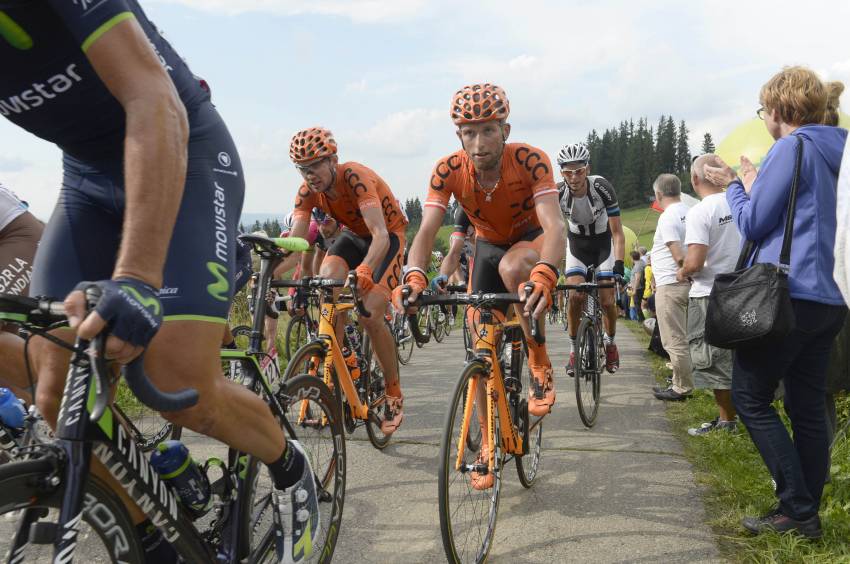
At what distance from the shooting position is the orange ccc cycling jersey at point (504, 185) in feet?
13.6

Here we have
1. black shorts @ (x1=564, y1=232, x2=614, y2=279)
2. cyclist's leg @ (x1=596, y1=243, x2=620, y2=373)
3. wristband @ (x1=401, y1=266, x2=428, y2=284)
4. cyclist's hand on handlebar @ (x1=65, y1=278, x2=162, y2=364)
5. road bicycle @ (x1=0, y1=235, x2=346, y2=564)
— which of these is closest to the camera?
cyclist's hand on handlebar @ (x1=65, y1=278, x2=162, y2=364)

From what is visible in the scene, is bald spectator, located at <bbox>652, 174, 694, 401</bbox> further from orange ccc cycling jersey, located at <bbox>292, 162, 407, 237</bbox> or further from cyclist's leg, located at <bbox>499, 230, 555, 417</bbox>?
orange ccc cycling jersey, located at <bbox>292, 162, 407, 237</bbox>

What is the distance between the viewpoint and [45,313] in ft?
4.91

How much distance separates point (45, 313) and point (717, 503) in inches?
143

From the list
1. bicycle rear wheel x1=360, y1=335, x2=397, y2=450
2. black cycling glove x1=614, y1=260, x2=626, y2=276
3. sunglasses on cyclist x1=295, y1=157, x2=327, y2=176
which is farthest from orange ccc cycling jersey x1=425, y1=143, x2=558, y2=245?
black cycling glove x1=614, y1=260, x2=626, y2=276

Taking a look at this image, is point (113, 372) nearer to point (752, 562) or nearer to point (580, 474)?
point (752, 562)

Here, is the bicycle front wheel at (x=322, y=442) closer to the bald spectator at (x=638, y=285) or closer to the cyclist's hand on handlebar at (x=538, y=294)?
the cyclist's hand on handlebar at (x=538, y=294)

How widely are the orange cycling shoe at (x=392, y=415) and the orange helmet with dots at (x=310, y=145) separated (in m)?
1.89

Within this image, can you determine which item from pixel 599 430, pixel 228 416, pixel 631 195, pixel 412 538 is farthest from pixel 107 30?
pixel 631 195

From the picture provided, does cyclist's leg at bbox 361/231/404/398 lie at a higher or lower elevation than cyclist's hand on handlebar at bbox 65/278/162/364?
lower

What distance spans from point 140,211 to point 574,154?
6353 millimetres

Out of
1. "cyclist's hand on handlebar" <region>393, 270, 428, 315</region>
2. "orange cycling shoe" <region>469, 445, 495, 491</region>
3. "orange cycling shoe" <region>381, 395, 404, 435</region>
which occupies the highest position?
"cyclist's hand on handlebar" <region>393, 270, 428, 315</region>

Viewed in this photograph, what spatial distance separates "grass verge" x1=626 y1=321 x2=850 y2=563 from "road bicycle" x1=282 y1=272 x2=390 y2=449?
216 centimetres

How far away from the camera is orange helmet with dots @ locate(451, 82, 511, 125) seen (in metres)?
3.82
